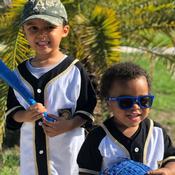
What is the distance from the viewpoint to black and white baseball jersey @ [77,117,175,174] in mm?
2891

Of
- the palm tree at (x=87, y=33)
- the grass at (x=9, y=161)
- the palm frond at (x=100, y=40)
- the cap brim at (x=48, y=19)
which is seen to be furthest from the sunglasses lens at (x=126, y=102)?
the grass at (x=9, y=161)

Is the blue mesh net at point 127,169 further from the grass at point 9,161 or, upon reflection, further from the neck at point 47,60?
the grass at point 9,161

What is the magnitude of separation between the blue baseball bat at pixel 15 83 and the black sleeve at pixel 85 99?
0.66ft

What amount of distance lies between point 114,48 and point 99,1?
0.81m

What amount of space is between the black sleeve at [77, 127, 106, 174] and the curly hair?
0.65ft

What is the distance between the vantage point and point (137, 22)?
22.0ft

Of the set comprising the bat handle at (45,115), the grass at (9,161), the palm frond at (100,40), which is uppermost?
the bat handle at (45,115)

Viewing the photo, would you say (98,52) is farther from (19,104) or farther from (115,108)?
(115,108)

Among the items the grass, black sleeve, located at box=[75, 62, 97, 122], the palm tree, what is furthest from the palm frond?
black sleeve, located at box=[75, 62, 97, 122]

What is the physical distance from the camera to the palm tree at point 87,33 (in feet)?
18.1

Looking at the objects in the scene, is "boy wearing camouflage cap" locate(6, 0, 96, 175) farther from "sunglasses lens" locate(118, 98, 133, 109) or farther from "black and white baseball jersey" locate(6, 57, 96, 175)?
"sunglasses lens" locate(118, 98, 133, 109)

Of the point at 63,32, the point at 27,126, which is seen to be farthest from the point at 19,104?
the point at 63,32

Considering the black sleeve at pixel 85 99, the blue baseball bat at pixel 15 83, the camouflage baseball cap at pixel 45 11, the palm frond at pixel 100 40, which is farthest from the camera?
the palm frond at pixel 100 40

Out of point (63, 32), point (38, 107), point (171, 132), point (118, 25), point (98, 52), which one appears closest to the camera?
point (38, 107)
